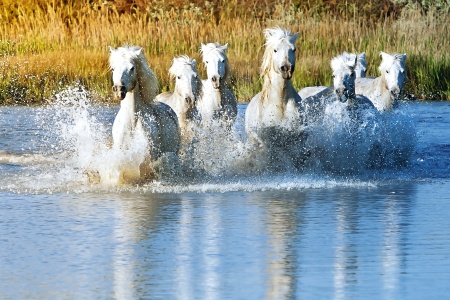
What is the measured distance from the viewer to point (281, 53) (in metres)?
12.8

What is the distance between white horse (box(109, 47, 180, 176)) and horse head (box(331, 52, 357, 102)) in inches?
75.6

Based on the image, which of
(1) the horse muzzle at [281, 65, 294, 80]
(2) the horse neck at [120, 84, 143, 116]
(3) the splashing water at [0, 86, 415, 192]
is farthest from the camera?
(1) the horse muzzle at [281, 65, 294, 80]

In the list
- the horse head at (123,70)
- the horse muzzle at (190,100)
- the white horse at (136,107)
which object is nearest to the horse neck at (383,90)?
the horse muzzle at (190,100)

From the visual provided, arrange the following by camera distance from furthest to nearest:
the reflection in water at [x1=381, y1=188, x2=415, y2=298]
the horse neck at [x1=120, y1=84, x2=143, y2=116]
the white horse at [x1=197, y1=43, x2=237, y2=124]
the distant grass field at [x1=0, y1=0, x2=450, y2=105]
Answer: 1. the distant grass field at [x1=0, y1=0, x2=450, y2=105]
2. the white horse at [x1=197, y1=43, x2=237, y2=124]
3. the horse neck at [x1=120, y1=84, x2=143, y2=116]
4. the reflection in water at [x1=381, y1=188, x2=415, y2=298]

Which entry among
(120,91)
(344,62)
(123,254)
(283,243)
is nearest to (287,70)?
(344,62)

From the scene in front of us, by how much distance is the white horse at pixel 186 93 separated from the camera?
45.5 feet

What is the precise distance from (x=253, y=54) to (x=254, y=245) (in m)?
17.5

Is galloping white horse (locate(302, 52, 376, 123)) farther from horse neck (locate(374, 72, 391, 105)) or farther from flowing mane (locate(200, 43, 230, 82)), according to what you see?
flowing mane (locate(200, 43, 230, 82))

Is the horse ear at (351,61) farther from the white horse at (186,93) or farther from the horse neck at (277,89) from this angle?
the white horse at (186,93)

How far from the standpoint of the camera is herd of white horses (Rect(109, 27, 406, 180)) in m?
12.2

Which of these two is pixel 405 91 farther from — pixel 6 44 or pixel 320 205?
pixel 320 205

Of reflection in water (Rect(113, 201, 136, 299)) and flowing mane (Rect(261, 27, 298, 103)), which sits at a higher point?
flowing mane (Rect(261, 27, 298, 103))

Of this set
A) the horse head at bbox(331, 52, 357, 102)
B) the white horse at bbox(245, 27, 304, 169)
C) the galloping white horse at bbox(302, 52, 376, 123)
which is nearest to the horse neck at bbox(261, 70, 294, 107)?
the white horse at bbox(245, 27, 304, 169)

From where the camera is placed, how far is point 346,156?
1339cm
